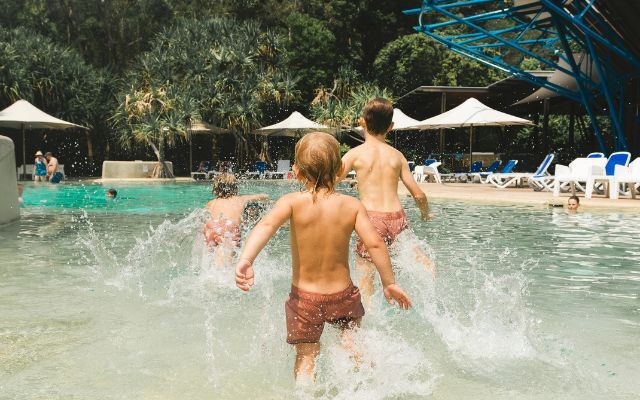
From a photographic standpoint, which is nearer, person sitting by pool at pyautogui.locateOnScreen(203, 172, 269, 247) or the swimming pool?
the swimming pool

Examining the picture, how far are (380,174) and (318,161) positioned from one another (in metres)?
1.68

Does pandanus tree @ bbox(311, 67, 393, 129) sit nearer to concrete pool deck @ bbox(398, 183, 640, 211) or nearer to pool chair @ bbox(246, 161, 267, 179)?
pool chair @ bbox(246, 161, 267, 179)

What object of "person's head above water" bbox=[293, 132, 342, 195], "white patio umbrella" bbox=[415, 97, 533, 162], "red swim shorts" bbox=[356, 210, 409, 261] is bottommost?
"red swim shorts" bbox=[356, 210, 409, 261]

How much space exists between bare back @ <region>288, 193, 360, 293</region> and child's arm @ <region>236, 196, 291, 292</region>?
0.05 m

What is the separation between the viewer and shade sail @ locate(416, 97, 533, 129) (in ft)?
76.8

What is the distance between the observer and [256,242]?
302 centimetres

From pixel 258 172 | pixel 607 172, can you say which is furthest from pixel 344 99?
pixel 607 172

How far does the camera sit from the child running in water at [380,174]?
4.61 metres

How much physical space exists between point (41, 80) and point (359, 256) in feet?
96.3

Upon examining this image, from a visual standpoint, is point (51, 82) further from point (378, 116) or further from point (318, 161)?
point (318, 161)

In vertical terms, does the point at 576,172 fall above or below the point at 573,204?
above

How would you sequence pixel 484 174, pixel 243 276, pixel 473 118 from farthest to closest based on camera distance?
1. pixel 473 118
2. pixel 484 174
3. pixel 243 276

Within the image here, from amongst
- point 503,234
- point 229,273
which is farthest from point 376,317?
point 503,234

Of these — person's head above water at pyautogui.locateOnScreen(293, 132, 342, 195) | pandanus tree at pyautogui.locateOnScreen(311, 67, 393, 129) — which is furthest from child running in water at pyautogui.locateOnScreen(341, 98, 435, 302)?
pandanus tree at pyautogui.locateOnScreen(311, 67, 393, 129)
